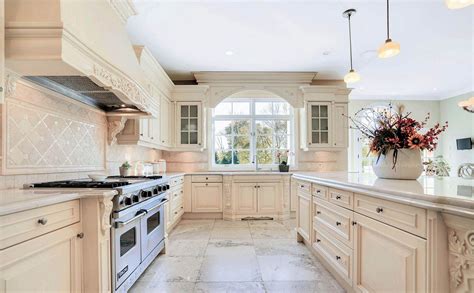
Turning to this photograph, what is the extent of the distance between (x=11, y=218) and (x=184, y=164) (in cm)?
421

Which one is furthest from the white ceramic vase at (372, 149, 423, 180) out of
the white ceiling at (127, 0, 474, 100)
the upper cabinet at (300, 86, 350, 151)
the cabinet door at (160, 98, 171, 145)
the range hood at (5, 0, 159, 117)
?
the cabinet door at (160, 98, 171, 145)

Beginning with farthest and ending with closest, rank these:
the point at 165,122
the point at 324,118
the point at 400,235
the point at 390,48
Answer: the point at 324,118, the point at 165,122, the point at 390,48, the point at 400,235

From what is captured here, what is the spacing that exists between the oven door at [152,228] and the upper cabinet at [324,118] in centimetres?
325

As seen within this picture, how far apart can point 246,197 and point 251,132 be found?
4.90 ft

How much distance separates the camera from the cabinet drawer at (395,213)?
1.30 metres

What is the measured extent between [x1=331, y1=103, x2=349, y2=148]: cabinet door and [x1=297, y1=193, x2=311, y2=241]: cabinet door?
232 cm

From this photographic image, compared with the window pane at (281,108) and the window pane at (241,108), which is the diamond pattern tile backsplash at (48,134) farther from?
the window pane at (281,108)

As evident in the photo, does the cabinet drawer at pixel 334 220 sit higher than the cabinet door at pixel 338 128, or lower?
lower

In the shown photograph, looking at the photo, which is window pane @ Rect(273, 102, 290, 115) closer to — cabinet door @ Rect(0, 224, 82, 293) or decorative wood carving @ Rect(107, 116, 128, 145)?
decorative wood carving @ Rect(107, 116, 128, 145)

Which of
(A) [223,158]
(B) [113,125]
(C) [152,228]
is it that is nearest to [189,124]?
(A) [223,158]

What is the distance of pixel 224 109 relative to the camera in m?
5.75

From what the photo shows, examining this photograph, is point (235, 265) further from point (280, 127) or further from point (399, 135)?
point (280, 127)

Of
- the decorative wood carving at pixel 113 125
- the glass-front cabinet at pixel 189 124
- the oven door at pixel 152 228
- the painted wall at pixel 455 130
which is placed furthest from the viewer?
the painted wall at pixel 455 130

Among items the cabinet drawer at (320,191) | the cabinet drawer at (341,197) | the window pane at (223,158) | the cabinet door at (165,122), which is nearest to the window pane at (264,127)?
the window pane at (223,158)
